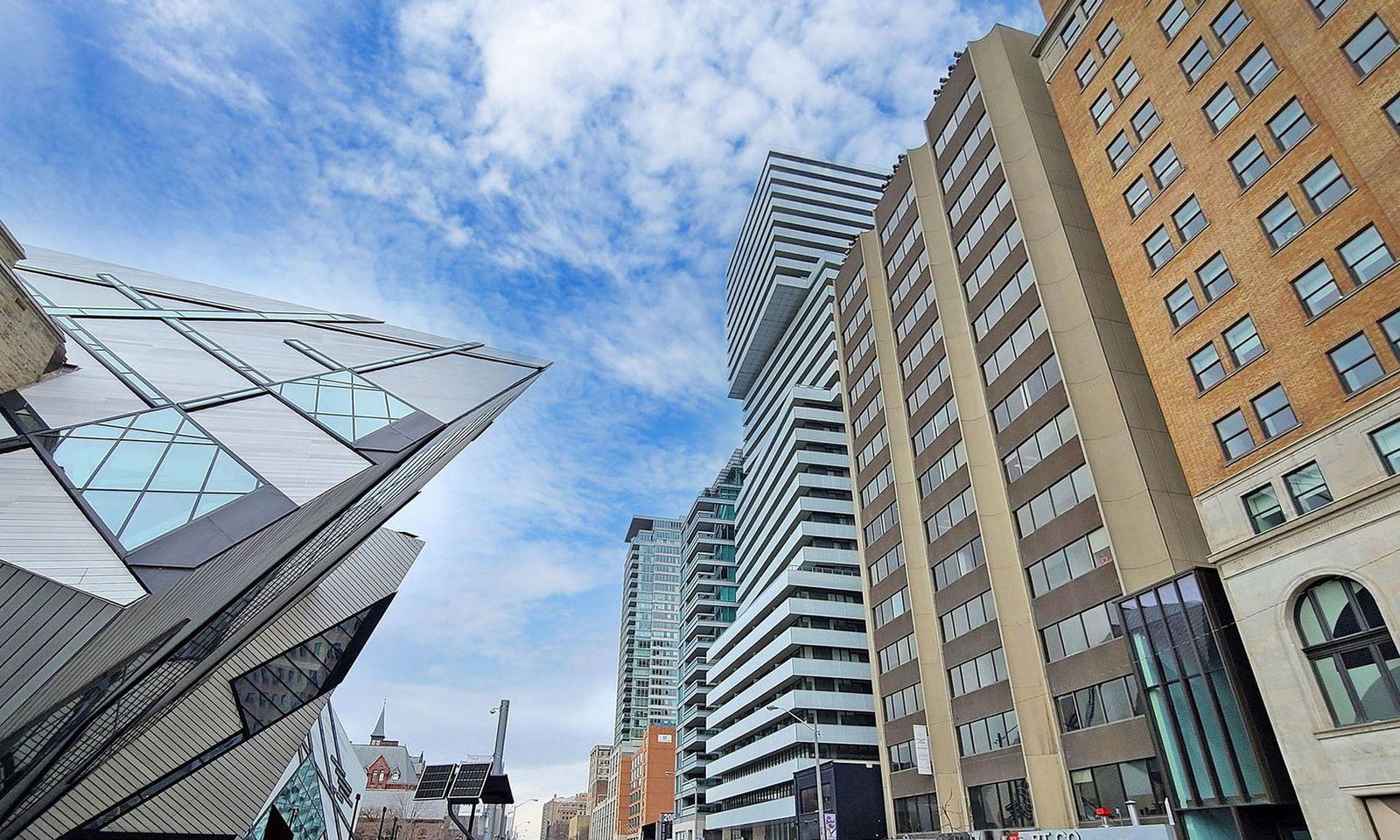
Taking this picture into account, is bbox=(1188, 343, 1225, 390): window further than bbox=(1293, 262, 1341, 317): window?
Yes

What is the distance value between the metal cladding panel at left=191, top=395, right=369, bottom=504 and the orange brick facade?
29.7m

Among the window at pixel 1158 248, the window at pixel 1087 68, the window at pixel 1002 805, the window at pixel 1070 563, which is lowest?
the window at pixel 1002 805

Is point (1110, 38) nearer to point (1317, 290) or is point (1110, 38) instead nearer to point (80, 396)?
point (1317, 290)

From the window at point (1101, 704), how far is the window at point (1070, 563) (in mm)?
4834

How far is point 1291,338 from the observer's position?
84.7 ft

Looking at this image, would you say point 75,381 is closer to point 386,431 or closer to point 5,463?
point 5,463

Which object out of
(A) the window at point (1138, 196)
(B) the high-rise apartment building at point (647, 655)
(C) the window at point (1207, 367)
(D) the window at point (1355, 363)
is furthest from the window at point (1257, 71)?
(B) the high-rise apartment building at point (647, 655)

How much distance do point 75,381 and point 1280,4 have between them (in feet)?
136

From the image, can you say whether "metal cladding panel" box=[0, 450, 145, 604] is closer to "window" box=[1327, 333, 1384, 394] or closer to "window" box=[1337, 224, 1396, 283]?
"window" box=[1327, 333, 1384, 394]

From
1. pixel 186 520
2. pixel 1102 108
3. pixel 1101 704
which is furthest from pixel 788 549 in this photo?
pixel 186 520

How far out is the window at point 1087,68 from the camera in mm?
38375

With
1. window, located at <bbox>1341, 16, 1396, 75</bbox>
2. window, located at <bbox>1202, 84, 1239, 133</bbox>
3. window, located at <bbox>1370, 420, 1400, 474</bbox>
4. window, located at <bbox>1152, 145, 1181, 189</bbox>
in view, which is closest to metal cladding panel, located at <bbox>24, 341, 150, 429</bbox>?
window, located at <bbox>1370, 420, 1400, 474</bbox>

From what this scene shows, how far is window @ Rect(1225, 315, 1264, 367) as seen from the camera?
2722 cm

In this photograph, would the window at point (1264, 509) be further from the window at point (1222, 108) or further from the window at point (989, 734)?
the window at point (989, 734)
